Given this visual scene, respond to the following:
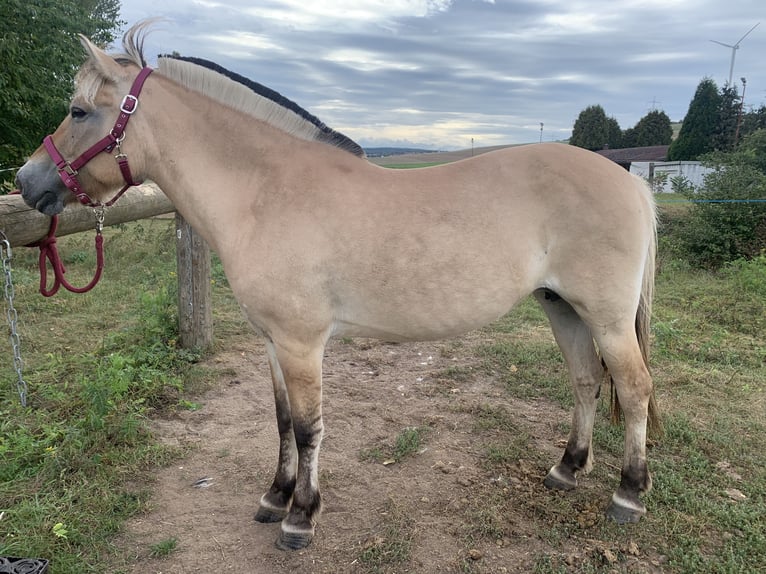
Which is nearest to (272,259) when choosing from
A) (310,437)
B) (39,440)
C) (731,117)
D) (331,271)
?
(331,271)

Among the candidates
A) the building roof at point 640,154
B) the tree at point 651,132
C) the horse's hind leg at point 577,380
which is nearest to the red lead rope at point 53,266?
the horse's hind leg at point 577,380

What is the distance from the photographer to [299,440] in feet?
9.02

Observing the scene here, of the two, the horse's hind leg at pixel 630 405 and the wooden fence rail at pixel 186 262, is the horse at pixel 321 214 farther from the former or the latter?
the wooden fence rail at pixel 186 262

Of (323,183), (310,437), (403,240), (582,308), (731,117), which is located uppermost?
(731,117)

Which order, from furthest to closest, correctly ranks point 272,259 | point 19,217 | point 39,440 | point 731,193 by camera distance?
point 731,193, point 39,440, point 19,217, point 272,259

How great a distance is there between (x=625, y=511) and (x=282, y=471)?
6.79 feet

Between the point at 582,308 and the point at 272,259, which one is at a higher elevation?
the point at 272,259

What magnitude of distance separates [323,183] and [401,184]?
0.43m

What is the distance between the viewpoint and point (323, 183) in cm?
263

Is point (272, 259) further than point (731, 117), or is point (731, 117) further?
point (731, 117)

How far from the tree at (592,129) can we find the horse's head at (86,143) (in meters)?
39.7

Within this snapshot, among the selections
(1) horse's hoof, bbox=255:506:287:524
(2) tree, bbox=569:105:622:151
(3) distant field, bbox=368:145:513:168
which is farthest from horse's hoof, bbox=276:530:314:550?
(2) tree, bbox=569:105:622:151

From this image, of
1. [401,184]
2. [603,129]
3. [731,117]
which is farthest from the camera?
[603,129]

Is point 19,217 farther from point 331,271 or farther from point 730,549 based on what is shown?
point 730,549
